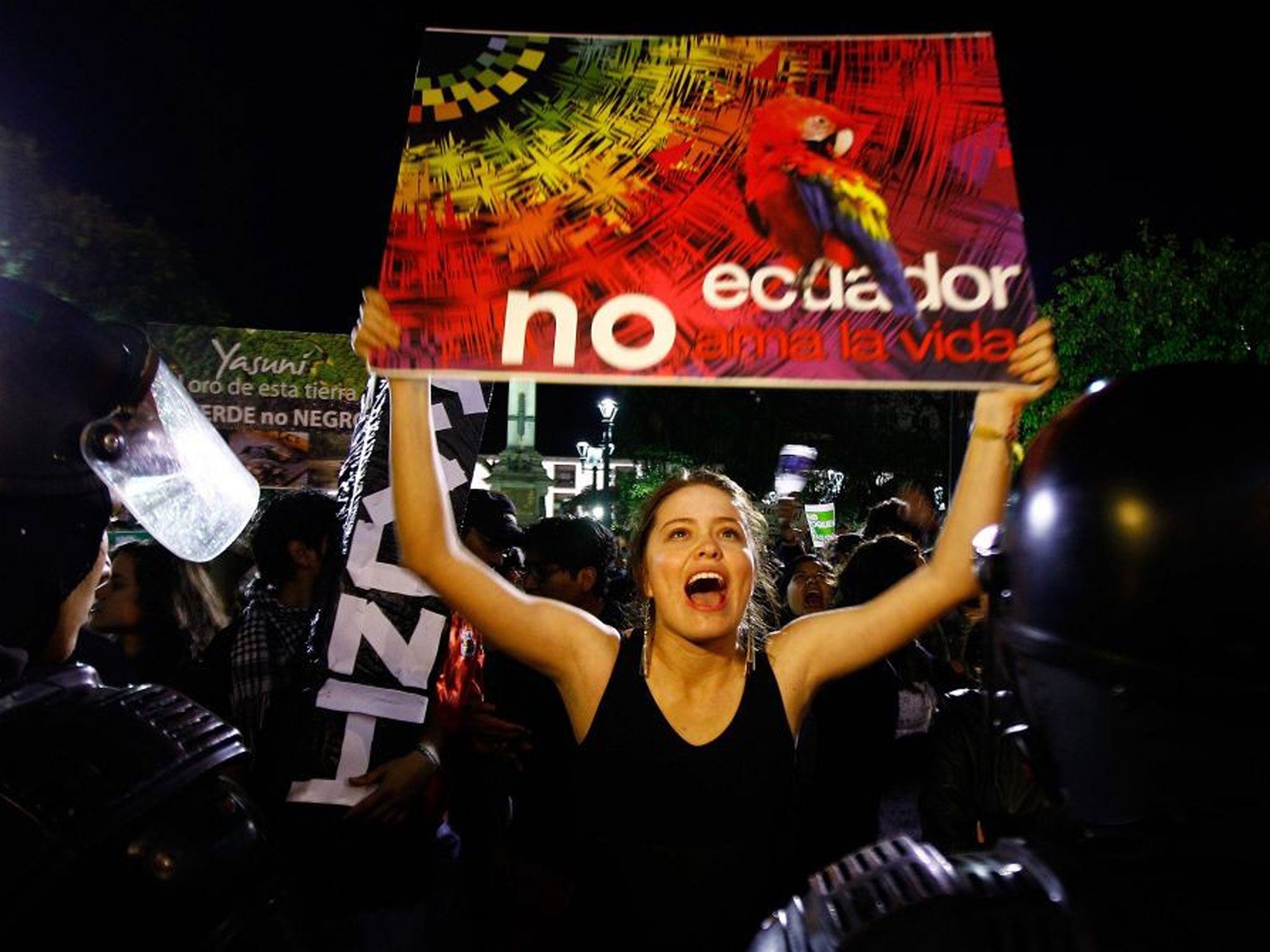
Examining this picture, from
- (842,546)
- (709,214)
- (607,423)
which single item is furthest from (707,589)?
(607,423)

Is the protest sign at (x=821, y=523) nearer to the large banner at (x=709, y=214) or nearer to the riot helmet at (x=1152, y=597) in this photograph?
the large banner at (x=709, y=214)

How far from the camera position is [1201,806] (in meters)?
1.00

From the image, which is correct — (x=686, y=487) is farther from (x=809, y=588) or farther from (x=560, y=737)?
(x=809, y=588)

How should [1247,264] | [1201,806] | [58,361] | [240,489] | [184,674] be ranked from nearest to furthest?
[1201,806]
[58,361]
[240,489]
[184,674]
[1247,264]

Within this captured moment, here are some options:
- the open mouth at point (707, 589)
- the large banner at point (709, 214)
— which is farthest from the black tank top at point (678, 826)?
the large banner at point (709, 214)

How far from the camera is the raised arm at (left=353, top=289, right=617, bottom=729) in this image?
2328 millimetres

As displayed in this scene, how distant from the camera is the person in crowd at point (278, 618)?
3.08 meters

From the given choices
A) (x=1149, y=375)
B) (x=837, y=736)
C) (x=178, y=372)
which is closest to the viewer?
(x=1149, y=375)

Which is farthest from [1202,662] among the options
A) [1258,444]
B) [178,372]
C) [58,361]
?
[178,372]

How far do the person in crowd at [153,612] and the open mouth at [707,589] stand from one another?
8.67 ft

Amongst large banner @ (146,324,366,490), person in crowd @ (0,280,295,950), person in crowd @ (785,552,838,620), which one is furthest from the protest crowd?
large banner @ (146,324,366,490)

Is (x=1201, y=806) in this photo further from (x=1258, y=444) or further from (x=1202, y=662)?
(x=1258, y=444)

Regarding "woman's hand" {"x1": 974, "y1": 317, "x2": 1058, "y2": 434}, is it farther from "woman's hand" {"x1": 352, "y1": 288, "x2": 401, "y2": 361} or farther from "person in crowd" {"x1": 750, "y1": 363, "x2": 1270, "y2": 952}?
"woman's hand" {"x1": 352, "y1": 288, "x2": 401, "y2": 361}

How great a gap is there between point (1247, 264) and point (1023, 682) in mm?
28251
